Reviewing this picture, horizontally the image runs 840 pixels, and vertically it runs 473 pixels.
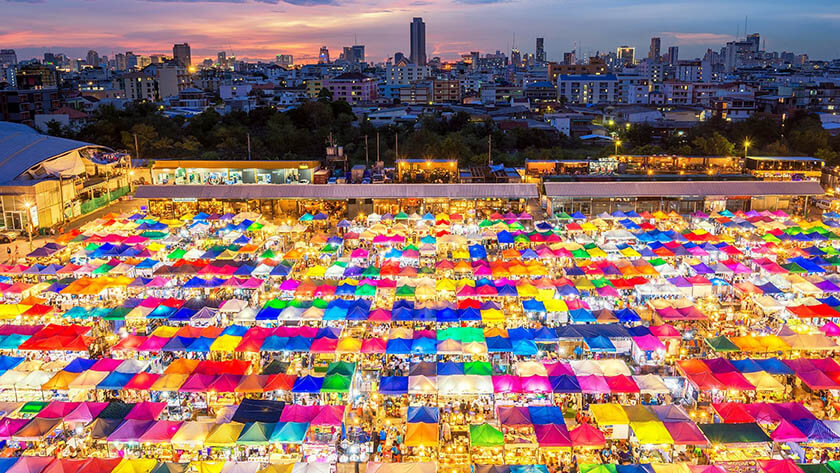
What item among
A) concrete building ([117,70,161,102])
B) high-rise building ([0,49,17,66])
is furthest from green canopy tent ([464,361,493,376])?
high-rise building ([0,49,17,66])


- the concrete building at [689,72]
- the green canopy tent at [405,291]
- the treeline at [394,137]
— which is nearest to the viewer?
the green canopy tent at [405,291]

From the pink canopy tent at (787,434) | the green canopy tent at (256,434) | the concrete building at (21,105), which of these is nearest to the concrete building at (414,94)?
the concrete building at (21,105)

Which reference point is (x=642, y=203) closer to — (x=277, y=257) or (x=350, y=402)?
(x=277, y=257)

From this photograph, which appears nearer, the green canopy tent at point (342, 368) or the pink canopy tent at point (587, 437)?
the pink canopy tent at point (587, 437)

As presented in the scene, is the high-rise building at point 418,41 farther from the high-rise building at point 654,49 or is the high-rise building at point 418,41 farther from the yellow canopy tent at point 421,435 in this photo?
the yellow canopy tent at point 421,435

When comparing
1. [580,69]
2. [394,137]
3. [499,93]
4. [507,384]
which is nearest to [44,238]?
[507,384]

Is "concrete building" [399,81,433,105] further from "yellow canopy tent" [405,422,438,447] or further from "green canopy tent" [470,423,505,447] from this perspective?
"green canopy tent" [470,423,505,447]
